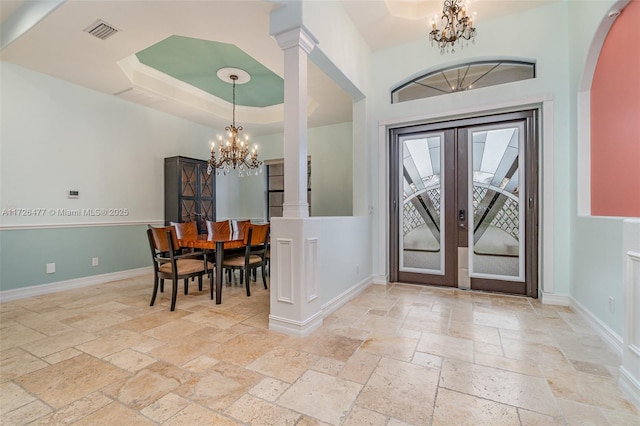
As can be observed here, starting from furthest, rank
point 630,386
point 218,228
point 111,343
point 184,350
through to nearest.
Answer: point 218,228
point 111,343
point 184,350
point 630,386

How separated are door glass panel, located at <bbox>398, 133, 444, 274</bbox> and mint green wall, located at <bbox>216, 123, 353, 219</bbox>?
1.81 metres

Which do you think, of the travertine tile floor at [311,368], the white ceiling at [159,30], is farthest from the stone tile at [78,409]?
the white ceiling at [159,30]

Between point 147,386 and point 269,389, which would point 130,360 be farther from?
point 269,389

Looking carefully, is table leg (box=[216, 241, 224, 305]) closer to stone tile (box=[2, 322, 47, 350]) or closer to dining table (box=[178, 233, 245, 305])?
dining table (box=[178, 233, 245, 305])

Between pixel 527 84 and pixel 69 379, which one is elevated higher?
pixel 527 84

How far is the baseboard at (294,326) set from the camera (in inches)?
→ 98.2

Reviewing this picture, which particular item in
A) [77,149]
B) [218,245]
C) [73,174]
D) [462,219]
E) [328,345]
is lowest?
[328,345]

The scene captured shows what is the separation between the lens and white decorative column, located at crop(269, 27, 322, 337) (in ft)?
8.27

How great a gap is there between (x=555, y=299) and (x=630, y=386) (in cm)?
188

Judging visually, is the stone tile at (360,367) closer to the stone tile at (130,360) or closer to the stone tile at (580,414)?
the stone tile at (580,414)

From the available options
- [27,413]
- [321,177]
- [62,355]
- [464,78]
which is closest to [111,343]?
[62,355]

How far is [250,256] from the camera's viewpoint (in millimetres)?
3941

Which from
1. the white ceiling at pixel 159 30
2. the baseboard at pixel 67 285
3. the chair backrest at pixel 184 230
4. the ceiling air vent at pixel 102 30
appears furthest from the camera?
the chair backrest at pixel 184 230

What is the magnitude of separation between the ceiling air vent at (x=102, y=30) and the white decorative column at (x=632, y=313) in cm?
461
